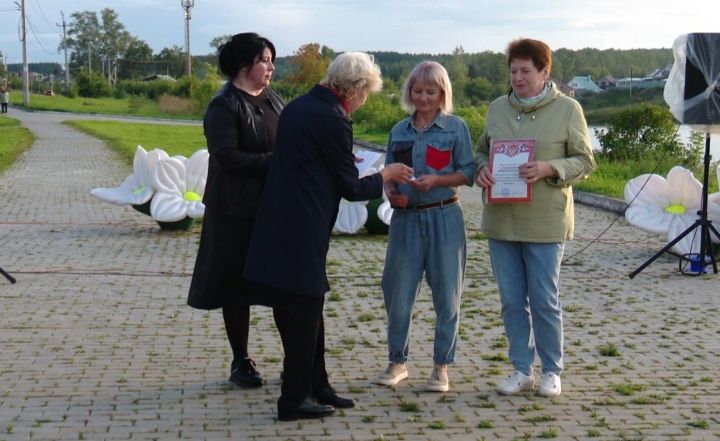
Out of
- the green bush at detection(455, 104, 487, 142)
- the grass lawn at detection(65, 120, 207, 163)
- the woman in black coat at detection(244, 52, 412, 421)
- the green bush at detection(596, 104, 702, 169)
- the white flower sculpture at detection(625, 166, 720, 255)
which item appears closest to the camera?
the woman in black coat at detection(244, 52, 412, 421)

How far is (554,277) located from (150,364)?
2.41 meters

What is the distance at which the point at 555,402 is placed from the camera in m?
5.51

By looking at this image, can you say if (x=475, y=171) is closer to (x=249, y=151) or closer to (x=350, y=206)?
(x=249, y=151)

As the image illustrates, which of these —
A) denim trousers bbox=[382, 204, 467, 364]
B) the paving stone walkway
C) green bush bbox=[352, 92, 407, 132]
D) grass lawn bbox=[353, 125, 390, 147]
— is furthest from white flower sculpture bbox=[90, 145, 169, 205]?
green bush bbox=[352, 92, 407, 132]

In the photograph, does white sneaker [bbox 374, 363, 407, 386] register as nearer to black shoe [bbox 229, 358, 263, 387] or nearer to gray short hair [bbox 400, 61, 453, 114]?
black shoe [bbox 229, 358, 263, 387]

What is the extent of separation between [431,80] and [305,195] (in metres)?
0.99

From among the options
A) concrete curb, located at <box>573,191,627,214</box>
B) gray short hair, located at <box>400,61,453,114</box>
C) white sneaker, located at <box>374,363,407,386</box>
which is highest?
gray short hair, located at <box>400,61,453,114</box>

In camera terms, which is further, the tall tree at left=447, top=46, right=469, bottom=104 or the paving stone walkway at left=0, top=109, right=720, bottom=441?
the tall tree at left=447, top=46, right=469, bottom=104

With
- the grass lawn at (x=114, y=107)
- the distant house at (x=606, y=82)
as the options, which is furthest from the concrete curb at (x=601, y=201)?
the distant house at (x=606, y=82)

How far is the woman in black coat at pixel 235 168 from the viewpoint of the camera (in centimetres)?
548

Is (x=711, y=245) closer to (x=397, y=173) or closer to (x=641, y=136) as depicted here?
(x=397, y=173)

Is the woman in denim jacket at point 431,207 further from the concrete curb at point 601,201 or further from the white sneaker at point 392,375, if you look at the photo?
the concrete curb at point 601,201

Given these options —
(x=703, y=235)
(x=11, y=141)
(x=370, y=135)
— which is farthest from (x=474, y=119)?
(x=703, y=235)

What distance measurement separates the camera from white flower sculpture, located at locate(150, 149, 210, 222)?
11992 mm
